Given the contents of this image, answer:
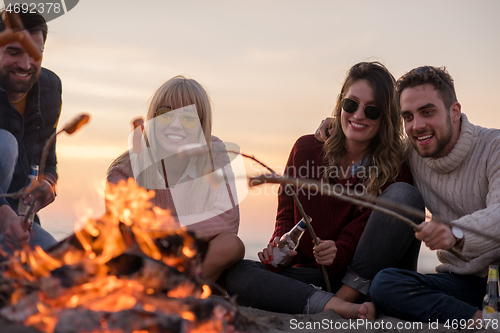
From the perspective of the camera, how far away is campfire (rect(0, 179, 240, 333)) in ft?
5.65

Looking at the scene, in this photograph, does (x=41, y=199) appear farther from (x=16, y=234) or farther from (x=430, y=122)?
(x=430, y=122)

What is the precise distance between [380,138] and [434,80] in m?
0.66

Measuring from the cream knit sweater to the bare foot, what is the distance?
29.8 inches

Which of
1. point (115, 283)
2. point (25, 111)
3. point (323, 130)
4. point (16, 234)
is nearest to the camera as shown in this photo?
point (115, 283)

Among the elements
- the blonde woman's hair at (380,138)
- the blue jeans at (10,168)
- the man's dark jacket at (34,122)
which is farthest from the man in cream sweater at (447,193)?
the man's dark jacket at (34,122)

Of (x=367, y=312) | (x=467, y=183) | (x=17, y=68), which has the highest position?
(x=467, y=183)

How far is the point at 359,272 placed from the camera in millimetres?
3287

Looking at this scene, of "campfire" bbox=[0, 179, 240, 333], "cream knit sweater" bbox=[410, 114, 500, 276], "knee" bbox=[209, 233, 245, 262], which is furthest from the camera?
"knee" bbox=[209, 233, 245, 262]

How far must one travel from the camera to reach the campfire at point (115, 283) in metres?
1.72

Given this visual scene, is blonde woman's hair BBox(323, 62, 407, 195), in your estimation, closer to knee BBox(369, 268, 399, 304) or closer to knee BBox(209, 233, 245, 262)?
knee BBox(369, 268, 399, 304)

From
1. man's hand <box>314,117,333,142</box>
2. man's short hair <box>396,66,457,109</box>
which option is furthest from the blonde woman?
man's short hair <box>396,66,457,109</box>

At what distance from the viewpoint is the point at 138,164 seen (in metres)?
3.86

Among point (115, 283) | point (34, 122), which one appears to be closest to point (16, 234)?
point (34, 122)

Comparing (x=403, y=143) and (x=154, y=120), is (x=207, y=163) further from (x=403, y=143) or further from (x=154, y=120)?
(x=403, y=143)
